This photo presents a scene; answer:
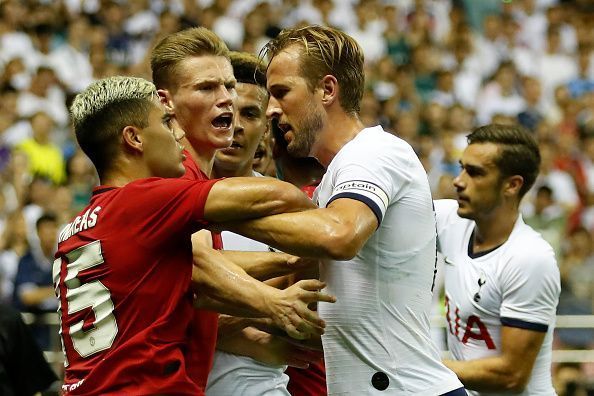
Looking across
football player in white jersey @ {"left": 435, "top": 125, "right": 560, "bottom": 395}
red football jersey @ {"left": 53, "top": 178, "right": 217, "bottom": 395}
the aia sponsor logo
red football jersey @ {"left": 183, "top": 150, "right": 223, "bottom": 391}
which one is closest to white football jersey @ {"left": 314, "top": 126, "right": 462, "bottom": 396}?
red football jersey @ {"left": 183, "top": 150, "right": 223, "bottom": 391}

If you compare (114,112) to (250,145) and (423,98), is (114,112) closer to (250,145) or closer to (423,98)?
(250,145)

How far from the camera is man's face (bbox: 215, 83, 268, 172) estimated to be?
6.12 metres

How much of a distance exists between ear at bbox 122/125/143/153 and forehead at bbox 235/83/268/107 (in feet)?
5.58

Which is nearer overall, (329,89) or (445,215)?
(329,89)

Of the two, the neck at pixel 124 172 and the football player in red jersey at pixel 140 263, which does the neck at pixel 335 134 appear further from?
the neck at pixel 124 172

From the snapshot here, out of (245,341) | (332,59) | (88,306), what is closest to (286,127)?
(332,59)

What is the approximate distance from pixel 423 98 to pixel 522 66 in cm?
182

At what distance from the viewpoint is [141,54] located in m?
14.0

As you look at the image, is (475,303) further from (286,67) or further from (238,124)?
(286,67)

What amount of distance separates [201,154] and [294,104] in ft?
3.05

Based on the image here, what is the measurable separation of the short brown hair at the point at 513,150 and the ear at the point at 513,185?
24mm

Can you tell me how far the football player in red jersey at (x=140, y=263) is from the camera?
14.3 ft

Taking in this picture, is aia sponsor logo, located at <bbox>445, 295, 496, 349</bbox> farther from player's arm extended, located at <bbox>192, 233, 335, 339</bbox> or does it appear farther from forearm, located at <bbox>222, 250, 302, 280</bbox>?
player's arm extended, located at <bbox>192, 233, 335, 339</bbox>

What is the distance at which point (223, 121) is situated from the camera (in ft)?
18.4
